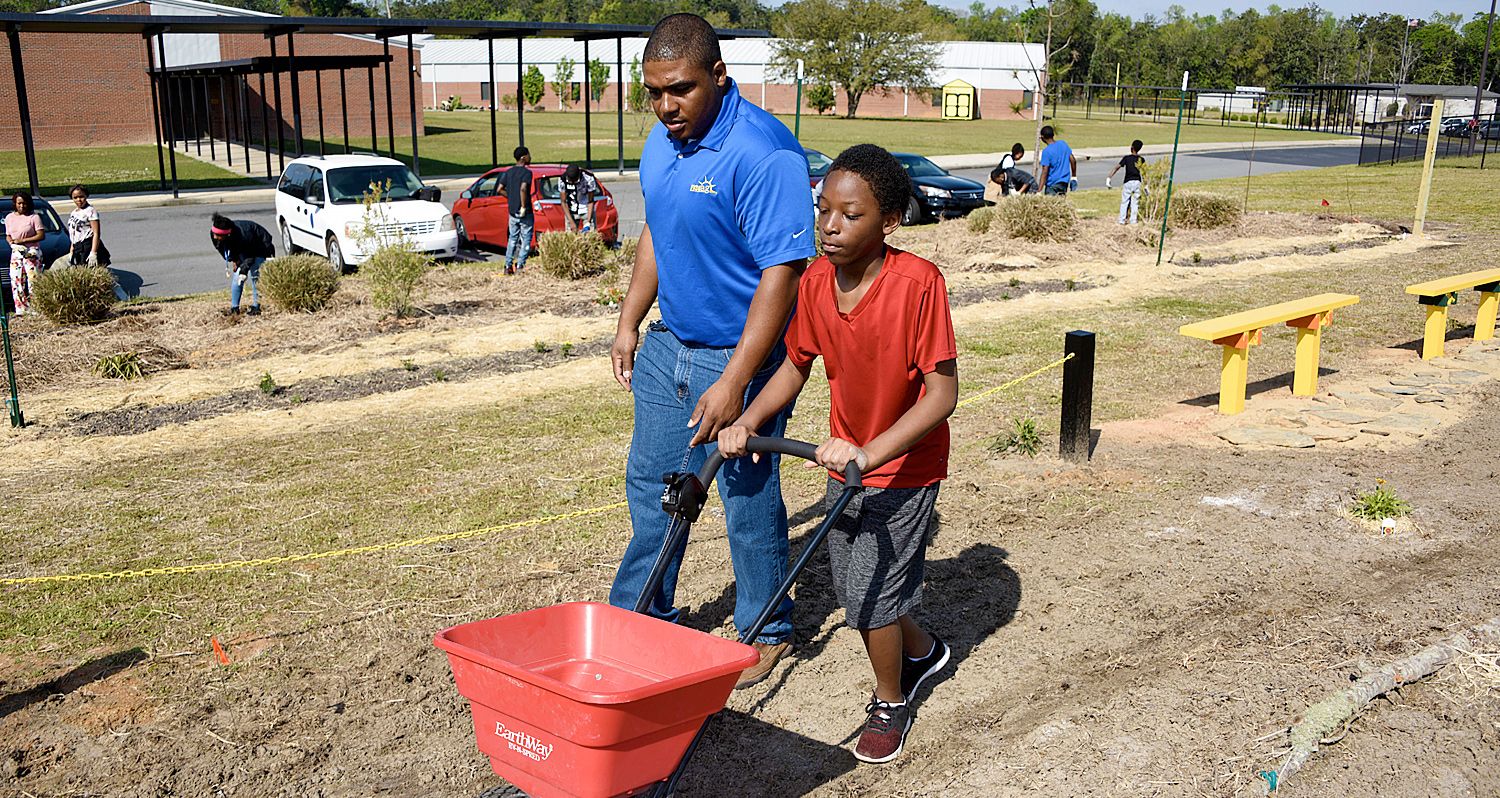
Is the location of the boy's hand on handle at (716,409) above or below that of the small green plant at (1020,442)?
above

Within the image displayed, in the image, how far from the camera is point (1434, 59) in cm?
9175

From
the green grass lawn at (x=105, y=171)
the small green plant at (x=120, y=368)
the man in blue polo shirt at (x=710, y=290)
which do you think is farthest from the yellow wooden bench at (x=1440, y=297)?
the green grass lawn at (x=105, y=171)

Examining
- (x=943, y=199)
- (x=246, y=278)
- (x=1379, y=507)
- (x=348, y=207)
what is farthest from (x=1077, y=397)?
(x=943, y=199)

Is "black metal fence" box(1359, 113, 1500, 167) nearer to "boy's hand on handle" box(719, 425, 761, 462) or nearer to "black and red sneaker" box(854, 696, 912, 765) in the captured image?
"black and red sneaker" box(854, 696, 912, 765)

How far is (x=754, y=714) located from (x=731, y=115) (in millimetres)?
2009

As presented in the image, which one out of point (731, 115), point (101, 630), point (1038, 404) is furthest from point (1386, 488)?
point (101, 630)

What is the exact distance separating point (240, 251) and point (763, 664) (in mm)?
9481

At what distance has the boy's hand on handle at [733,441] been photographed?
3.45 metres

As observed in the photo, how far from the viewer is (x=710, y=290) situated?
389cm

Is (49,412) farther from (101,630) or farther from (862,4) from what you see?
(862,4)

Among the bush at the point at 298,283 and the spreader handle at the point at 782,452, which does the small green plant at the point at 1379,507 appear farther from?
the bush at the point at 298,283

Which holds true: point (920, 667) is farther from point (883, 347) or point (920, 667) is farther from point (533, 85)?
point (533, 85)

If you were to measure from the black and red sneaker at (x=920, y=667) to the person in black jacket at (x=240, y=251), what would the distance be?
947cm

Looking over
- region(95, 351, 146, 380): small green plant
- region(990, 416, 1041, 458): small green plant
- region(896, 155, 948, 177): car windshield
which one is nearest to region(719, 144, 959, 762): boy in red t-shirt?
region(990, 416, 1041, 458): small green plant
